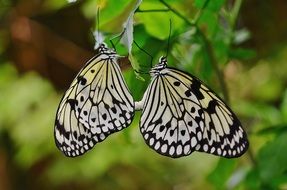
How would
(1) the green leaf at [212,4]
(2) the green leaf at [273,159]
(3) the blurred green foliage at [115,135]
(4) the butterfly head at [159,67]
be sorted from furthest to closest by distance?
1. (3) the blurred green foliage at [115,135]
2. (2) the green leaf at [273,159]
3. (1) the green leaf at [212,4]
4. (4) the butterfly head at [159,67]

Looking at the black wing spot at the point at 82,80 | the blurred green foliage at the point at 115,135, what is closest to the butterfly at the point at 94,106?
the black wing spot at the point at 82,80

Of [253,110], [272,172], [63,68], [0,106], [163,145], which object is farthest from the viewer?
[63,68]

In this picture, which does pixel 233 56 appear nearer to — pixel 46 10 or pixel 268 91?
pixel 268 91

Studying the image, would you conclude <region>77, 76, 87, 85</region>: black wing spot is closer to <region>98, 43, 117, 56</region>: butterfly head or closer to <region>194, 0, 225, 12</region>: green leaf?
<region>98, 43, 117, 56</region>: butterfly head

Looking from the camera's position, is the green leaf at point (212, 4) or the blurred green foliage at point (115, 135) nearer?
the green leaf at point (212, 4)

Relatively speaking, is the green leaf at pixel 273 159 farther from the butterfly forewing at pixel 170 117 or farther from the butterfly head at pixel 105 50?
the butterfly head at pixel 105 50

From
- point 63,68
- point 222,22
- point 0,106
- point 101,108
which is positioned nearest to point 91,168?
point 0,106

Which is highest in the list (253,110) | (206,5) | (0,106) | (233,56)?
(206,5)

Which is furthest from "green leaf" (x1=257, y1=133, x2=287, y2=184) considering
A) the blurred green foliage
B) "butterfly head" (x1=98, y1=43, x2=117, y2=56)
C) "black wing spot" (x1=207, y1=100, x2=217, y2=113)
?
"butterfly head" (x1=98, y1=43, x2=117, y2=56)
